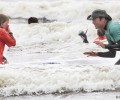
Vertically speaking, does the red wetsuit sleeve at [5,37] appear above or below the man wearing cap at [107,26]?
below

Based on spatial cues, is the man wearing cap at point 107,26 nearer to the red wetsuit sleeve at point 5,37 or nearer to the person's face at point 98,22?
the person's face at point 98,22

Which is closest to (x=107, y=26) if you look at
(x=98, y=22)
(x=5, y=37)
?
(x=98, y=22)

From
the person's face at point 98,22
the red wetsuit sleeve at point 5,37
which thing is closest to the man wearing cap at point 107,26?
the person's face at point 98,22

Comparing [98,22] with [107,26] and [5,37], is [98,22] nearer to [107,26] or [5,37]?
[107,26]

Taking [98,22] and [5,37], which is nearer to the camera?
[98,22]

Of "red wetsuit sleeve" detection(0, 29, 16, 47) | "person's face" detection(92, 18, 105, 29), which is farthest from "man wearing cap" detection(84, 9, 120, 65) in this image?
"red wetsuit sleeve" detection(0, 29, 16, 47)

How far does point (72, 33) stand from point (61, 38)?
0.52m

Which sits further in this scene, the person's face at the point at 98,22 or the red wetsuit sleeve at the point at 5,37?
the red wetsuit sleeve at the point at 5,37

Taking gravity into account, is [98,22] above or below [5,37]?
above

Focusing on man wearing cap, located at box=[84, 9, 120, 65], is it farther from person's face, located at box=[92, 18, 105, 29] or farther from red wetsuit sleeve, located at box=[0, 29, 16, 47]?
red wetsuit sleeve, located at box=[0, 29, 16, 47]

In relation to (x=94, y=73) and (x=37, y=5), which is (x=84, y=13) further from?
(x=94, y=73)

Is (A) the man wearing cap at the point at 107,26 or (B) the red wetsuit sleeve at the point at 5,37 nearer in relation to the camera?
(A) the man wearing cap at the point at 107,26

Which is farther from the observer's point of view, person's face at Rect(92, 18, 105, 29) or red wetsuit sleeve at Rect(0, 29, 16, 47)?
red wetsuit sleeve at Rect(0, 29, 16, 47)

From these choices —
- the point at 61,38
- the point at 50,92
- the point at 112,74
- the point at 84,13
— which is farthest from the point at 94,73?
the point at 84,13
